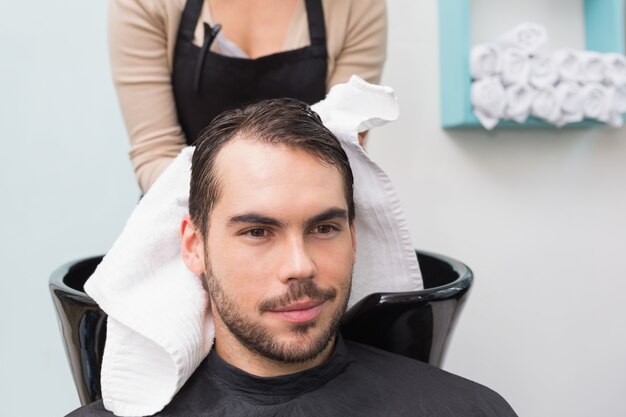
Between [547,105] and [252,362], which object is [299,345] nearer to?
[252,362]

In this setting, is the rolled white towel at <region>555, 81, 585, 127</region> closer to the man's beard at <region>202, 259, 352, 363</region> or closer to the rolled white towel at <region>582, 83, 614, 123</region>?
the rolled white towel at <region>582, 83, 614, 123</region>

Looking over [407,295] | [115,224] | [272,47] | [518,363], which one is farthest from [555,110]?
[115,224]

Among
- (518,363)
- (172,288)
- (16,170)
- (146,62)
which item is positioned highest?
(146,62)

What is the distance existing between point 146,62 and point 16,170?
0.57 metres

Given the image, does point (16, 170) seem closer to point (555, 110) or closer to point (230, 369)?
point (230, 369)

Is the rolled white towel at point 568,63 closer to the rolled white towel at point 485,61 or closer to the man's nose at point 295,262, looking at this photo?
the rolled white towel at point 485,61

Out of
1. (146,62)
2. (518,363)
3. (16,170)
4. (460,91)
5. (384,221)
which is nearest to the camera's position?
(384,221)

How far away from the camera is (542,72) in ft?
6.12

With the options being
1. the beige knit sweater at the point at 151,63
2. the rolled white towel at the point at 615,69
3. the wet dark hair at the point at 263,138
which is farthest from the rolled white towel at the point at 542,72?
the wet dark hair at the point at 263,138

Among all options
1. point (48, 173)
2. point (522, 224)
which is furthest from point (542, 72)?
point (48, 173)

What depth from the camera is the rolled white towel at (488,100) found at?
1.79m

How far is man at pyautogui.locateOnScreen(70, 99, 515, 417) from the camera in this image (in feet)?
2.98

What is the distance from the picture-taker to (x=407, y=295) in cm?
104

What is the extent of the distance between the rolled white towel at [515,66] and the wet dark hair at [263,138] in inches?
37.1
